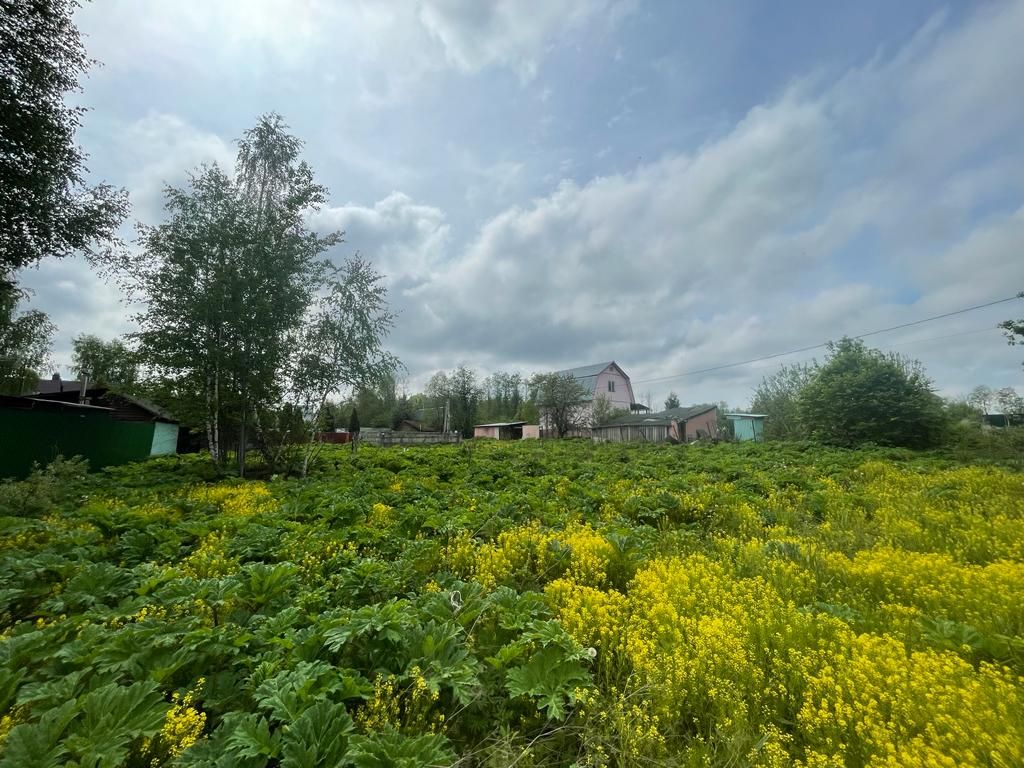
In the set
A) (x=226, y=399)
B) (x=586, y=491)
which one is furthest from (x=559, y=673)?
(x=226, y=399)

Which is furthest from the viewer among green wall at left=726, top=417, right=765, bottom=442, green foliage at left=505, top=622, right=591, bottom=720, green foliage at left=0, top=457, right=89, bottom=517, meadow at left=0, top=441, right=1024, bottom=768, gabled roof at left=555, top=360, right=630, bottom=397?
gabled roof at left=555, top=360, right=630, bottom=397

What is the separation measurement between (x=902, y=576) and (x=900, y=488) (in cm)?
693

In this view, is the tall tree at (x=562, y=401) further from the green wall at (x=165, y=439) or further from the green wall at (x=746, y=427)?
the green wall at (x=165, y=439)

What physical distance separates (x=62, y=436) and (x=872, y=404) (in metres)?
32.2

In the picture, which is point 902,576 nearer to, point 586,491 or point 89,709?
point 586,491

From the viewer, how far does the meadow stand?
1.95 metres

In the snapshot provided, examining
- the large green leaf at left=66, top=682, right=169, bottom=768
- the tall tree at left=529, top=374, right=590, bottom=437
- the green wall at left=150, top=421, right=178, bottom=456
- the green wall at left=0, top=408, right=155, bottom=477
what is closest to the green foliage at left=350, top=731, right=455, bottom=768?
the large green leaf at left=66, top=682, right=169, bottom=768

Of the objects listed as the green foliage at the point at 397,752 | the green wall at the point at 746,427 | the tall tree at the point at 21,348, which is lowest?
the green foliage at the point at 397,752

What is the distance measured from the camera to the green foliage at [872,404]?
19.6 m

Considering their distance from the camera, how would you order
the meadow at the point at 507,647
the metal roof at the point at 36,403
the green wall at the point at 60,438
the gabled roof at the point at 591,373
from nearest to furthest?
the meadow at the point at 507,647 → the green wall at the point at 60,438 → the metal roof at the point at 36,403 → the gabled roof at the point at 591,373

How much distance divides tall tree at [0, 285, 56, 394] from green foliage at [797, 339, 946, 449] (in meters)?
38.9

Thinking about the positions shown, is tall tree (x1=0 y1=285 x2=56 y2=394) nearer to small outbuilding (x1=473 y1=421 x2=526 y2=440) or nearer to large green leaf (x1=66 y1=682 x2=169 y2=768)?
large green leaf (x1=66 y1=682 x2=169 y2=768)

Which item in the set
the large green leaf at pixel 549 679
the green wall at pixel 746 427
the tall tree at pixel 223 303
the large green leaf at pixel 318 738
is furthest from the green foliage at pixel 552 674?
the green wall at pixel 746 427

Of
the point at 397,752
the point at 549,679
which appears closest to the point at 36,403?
the point at 397,752
